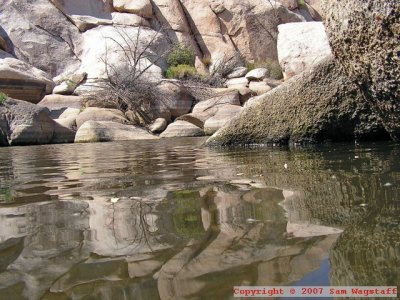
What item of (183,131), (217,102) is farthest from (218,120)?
(217,102)

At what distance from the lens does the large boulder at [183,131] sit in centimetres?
1244

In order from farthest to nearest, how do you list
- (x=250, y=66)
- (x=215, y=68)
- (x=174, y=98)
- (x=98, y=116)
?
1. (x=250, y=66)
2. (x=215, y=68)
3. (x=174, y=98)
4. (x=98, y=116)

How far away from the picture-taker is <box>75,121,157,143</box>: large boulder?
459 inches

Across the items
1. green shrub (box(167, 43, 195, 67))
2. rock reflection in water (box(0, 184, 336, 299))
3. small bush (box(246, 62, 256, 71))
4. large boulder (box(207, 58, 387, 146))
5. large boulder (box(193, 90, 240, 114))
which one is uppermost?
green shrub (box(167, 43, 195, 67))

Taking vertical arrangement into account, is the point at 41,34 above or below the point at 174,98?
above

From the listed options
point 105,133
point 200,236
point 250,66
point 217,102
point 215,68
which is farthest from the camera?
point 250,66

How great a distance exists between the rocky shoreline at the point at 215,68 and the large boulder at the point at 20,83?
36 mm

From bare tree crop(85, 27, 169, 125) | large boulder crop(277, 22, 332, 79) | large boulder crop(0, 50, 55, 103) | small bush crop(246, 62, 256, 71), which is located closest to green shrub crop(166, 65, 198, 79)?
Result: bare tree crop(85, 27, 169, 125)

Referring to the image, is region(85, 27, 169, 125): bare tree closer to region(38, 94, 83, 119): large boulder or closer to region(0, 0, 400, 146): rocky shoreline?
region(0, 0, 400, 146): rocky shoreline

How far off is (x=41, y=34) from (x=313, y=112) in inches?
699

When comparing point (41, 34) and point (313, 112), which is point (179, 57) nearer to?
point (41, 34)

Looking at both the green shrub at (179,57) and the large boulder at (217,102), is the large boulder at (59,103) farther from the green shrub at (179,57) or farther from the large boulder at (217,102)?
the green shrub at (179,57)

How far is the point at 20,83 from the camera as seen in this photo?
15586mm

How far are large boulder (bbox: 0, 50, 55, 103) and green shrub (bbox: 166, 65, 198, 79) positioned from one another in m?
4.61
